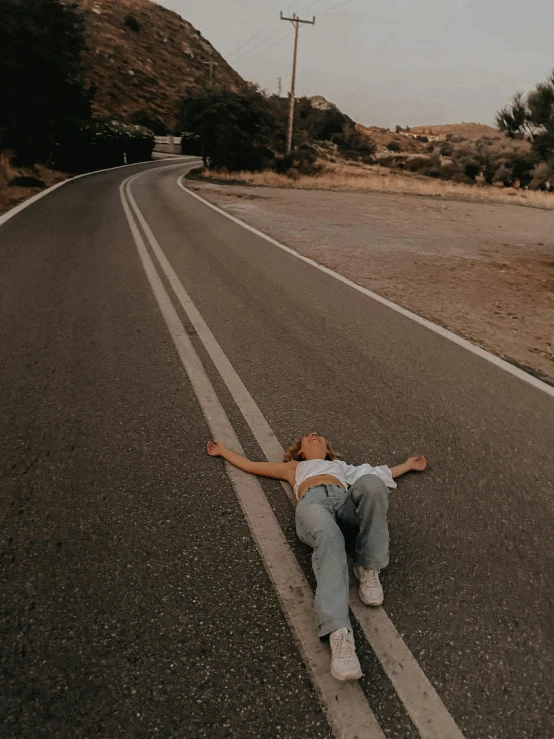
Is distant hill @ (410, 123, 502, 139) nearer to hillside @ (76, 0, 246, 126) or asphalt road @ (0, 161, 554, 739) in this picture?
hillside @ (76, 0, 246, 126)

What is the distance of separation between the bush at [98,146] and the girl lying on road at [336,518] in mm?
27879

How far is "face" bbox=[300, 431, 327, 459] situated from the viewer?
318 centimetres

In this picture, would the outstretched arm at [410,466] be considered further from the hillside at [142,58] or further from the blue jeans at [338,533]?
the hillside at [142,58]

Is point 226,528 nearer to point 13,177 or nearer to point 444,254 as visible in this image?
point 444,254

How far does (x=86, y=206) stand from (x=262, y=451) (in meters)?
13.5

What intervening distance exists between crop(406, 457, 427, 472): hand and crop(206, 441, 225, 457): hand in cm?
123

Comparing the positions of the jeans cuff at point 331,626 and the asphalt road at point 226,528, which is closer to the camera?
the asphalt road at point 226,528

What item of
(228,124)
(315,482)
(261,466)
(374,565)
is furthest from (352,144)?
(374,565)

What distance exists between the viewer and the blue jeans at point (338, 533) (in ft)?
7.20

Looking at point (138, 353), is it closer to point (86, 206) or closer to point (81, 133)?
point (86, 206)

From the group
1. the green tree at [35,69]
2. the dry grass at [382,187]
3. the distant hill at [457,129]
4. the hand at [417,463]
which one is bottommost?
the hand at [417,463]

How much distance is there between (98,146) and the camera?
30625 millimetres

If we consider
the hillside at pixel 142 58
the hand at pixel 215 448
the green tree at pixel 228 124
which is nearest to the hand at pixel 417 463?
the hand at pixel 215 448

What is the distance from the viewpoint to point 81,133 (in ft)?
93.6
